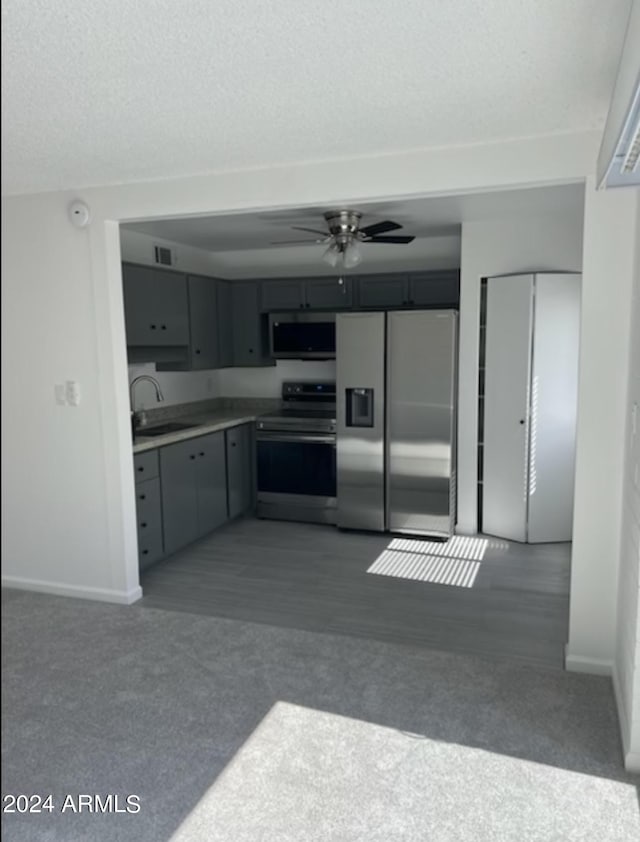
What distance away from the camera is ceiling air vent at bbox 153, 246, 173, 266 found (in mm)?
4883

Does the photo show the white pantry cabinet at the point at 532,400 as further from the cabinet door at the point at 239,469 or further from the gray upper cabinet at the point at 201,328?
the gray upper cabinet at the point at 201,328

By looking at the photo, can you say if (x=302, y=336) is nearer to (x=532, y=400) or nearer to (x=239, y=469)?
(x=239, y=469)

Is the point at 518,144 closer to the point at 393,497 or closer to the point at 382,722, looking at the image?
the point at 382,722

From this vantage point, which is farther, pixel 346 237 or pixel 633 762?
pixel 346 237

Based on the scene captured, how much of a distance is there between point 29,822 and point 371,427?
10.6 feet

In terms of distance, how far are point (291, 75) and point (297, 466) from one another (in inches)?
132

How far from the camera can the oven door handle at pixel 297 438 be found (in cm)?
483

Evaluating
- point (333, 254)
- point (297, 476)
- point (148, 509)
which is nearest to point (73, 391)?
point (148, 509)

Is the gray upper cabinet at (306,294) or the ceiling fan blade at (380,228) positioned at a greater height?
the ceiling fan blade at (380,228)

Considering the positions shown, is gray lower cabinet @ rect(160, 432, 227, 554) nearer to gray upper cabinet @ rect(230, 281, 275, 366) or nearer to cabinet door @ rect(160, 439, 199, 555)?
cabinet door @ rect(160, 439, 199, 555)

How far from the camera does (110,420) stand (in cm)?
341

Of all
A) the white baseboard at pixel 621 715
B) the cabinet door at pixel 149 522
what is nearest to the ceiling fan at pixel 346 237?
the cabinet door at pixel 149 522

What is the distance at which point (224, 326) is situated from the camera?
5320 mm

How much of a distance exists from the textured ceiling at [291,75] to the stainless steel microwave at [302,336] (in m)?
2.30
